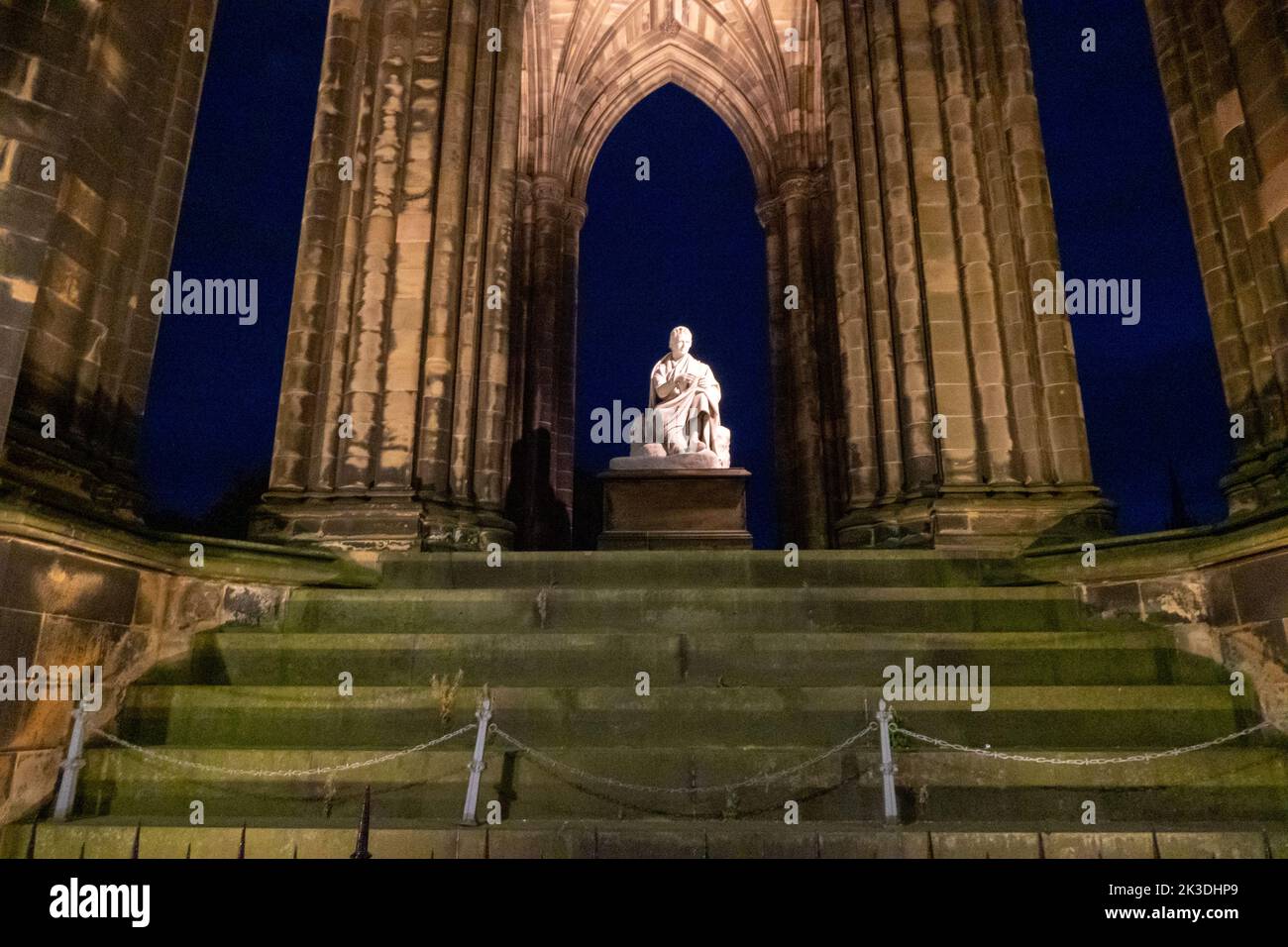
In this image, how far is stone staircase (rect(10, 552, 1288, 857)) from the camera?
3771 mm

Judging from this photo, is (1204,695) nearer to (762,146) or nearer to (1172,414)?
(762,146)

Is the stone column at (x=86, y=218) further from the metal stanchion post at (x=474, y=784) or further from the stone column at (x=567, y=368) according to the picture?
the stone column at (x=567, y=368)

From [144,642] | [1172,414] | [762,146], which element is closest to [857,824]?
[144,642]

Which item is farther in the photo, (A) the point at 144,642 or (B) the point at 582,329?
(B) the point at 582,329

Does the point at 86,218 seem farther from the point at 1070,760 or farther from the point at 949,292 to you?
the point at 949,292

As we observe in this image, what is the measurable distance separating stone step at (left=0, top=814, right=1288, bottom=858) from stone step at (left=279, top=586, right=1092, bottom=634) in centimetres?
238

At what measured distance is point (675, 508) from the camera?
29.3 feet

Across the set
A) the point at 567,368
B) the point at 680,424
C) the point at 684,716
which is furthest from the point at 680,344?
the point at 567,368

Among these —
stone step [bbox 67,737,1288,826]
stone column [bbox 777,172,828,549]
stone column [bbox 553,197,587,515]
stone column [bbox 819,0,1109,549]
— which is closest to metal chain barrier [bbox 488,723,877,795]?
stone step [bbox 67,737,1288,826]

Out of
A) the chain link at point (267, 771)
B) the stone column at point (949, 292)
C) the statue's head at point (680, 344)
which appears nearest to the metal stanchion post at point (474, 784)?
the chain link at point (267, 771)

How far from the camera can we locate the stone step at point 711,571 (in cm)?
681

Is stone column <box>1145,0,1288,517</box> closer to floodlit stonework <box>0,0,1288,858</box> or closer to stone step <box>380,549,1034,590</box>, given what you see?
floodlit stonework <box>0,0,1288,858</box>

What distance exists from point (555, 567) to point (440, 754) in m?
2.47
